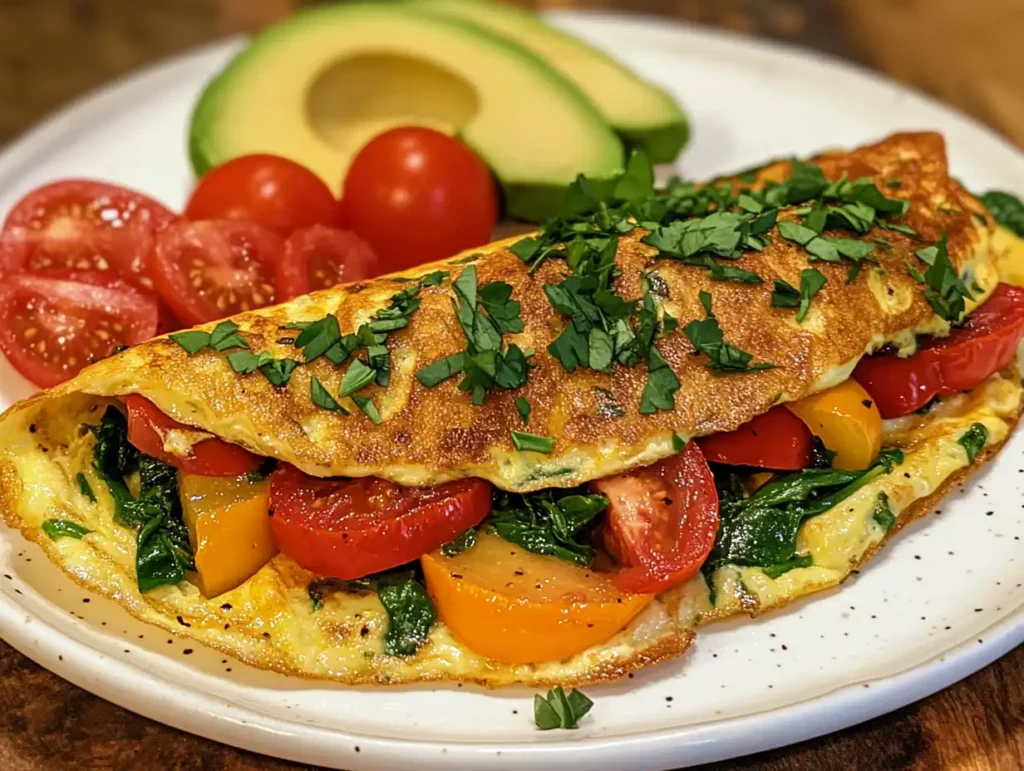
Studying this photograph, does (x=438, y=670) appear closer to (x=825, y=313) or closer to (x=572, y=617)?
(x=572, y=617)

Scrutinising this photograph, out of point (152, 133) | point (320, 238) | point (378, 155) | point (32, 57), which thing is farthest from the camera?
point (32, 57)

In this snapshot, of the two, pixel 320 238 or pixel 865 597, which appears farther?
pixel 320 238

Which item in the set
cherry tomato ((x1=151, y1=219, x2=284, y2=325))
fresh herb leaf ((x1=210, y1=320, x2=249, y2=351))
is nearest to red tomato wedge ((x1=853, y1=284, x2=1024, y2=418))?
fresh herb leaf ((x1=210, y1=320, x2=249, y2=351))

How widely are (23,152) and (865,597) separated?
3.82 meters

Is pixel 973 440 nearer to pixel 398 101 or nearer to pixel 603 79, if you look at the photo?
pixel 603 79

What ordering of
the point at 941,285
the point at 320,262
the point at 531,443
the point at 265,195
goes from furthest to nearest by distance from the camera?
the point at 265,195, the point at 320,262, the point at 941,285, the point at 531,443

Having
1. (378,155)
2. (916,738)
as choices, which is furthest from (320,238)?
(916,738)

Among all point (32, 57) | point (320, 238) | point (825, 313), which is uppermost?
point (825, 313)

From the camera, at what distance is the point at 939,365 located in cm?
306

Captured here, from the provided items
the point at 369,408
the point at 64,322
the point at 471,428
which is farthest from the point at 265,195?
the point at 471,428

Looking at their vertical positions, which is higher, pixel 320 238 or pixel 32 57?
pixel 320 238

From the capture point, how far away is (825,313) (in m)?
2.82

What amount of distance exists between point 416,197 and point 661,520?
1789mm

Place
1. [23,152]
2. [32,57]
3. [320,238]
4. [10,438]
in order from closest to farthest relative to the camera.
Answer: [10,438]
[320,238]
[23,152]
[32,57]
